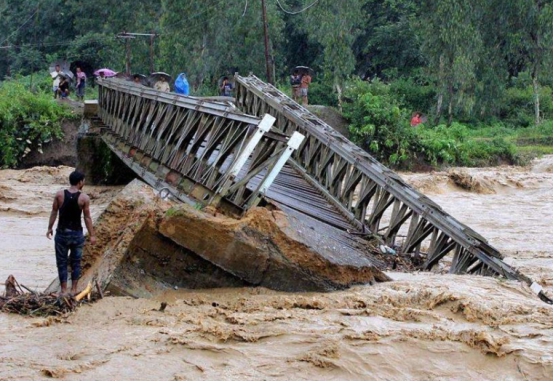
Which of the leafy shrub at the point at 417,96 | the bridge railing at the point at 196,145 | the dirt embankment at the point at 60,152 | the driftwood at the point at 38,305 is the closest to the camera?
the driftwood at the point at 38,305

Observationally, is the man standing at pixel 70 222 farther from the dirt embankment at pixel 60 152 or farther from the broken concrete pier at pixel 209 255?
the dirt embankment at pixel 60 152

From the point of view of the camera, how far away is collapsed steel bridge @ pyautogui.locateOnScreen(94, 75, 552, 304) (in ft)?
40.0

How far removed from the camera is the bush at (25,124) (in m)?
30.1

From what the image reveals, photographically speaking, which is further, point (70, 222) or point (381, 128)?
point (381, 128)

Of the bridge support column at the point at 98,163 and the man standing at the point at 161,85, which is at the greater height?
Answer: the man standing at the point at 161,85

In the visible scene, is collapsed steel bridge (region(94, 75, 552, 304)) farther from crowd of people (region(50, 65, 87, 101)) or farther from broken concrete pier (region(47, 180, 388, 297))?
crowd of people (region(50, 65, 87, 101))

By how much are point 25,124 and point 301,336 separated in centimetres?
2404

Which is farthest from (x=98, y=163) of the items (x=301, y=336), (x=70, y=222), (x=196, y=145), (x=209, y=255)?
(x=301, y=336)

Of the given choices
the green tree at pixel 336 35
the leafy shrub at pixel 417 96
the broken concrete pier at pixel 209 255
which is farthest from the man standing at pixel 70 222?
the leafy shrub at pixel 417 96

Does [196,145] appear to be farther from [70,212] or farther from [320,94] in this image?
[320,94]

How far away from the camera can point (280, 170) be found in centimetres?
1714

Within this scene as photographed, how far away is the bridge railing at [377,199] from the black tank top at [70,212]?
574cm

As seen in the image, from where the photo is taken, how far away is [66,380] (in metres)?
7.44

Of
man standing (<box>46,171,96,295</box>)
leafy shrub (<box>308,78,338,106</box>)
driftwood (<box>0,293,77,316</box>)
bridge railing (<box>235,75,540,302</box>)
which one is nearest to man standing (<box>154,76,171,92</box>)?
bridge railing (<box>235,75,540,302</box>)
